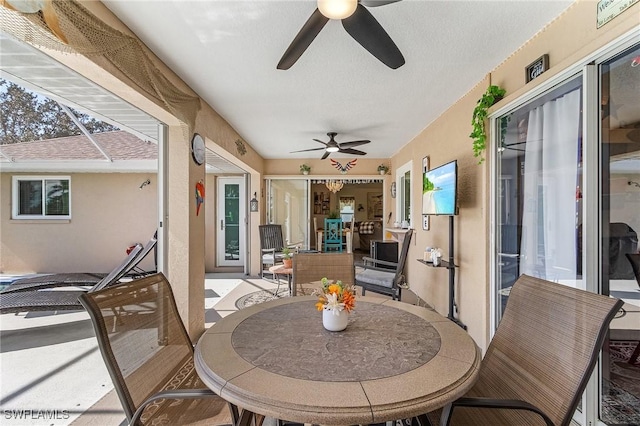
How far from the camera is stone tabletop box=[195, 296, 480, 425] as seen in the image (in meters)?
0.79

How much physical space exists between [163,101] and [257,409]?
2.28 meters

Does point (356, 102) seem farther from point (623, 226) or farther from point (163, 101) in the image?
point (623, 226)

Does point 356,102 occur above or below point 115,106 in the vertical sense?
above

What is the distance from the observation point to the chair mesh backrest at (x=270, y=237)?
5.75m

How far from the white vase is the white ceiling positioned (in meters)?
1.76

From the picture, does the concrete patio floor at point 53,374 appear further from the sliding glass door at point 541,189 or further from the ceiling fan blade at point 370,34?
the sliding glass door at point 541,189

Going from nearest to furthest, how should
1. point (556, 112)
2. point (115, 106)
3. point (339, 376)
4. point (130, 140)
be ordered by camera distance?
point (339, 376)
point (556, 112)
point (115, 106)
point (130, 140)

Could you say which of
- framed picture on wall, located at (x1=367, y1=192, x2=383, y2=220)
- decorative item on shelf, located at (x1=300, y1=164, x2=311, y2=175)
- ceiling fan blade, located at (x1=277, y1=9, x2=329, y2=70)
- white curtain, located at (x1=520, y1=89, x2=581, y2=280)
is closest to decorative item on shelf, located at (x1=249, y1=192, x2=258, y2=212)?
decorative item on shelf, located at (x1=300, y1=164, x2=311, y2=175)

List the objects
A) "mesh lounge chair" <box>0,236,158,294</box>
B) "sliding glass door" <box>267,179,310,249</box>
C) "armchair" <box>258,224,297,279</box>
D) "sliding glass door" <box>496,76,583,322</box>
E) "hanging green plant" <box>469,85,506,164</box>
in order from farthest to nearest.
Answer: "sliding glass door" <box>267,179,310,249</box> → "armchair" <box>258,224,297,279</box> → "mesh lounge chair" <box>0,236,158,294</box> → "hanging green plant" <box>469,85,506,164</box> → "sliding glass door" <box>496,76,583,322</box>

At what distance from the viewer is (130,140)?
223 inches

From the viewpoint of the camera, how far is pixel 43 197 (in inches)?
229

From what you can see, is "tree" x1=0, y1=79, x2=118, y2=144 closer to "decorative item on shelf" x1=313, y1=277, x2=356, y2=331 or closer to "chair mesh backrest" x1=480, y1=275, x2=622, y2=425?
"decorative item on shelf" x1=313, y1=277, x2=356, y2=331

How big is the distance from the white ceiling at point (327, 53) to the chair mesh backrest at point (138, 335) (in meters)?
1.65

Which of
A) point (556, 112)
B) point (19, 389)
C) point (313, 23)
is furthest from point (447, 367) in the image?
point (19, 389)
